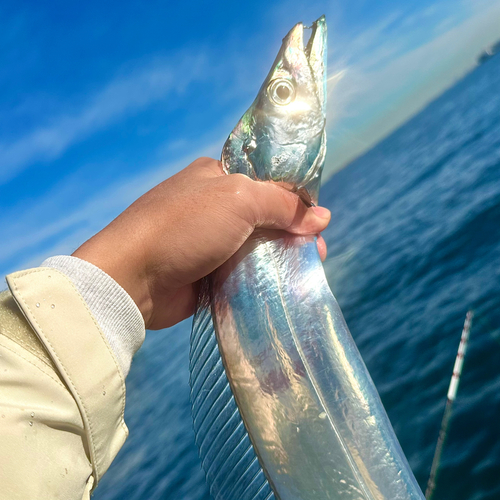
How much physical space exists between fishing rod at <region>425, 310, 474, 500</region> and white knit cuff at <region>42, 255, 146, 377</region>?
120 inches

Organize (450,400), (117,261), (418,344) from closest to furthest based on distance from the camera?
(117,261), (450,400), (418,344)

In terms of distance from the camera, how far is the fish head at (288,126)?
1937mm

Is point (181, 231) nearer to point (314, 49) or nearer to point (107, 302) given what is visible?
point (107, 302)

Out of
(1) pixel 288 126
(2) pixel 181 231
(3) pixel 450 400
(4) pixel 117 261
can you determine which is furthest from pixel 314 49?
(3) pixel 450 400

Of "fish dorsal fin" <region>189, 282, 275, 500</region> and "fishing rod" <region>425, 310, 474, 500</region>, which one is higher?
"fish dorsal fin" <region>189, 282, 275, 500</region>

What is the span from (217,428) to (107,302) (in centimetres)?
66

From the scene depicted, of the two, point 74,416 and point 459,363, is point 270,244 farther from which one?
point 459,363

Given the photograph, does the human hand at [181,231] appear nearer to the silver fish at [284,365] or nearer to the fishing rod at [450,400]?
the silver fish at [284,365]

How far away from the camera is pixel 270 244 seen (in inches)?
72.9

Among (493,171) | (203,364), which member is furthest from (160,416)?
(493,171)

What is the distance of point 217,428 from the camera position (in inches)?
67.0

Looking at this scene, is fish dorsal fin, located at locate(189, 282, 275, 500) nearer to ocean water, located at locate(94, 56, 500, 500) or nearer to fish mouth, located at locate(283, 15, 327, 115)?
fish mouth, located at locate(283, 15, 327, 115)

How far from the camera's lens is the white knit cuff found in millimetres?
1414

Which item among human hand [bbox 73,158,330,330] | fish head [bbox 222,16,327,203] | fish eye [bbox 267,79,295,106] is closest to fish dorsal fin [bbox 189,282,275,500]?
human hand [bbox 73,158,330,330]
